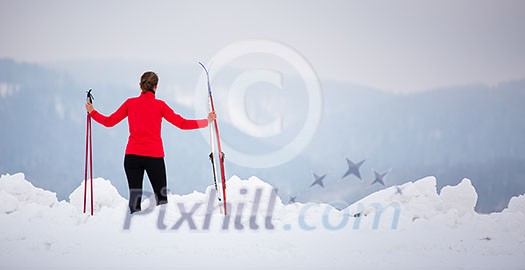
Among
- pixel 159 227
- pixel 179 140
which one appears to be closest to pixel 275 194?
pixel 179 140

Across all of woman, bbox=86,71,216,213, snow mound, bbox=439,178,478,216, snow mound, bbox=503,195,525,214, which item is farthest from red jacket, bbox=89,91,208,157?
snow mound, bbox=503,195,525,214

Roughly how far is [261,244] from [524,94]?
3057 mm

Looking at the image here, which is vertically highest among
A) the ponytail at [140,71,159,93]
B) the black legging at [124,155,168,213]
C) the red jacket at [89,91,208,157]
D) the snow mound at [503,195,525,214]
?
the ponytail at [140,71,159,93]

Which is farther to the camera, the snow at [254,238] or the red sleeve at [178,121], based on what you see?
the red sleeve at [178,121]

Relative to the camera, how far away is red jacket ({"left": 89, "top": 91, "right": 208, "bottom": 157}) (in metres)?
3.18

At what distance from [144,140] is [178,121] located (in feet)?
0.75

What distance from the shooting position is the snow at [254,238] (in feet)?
8.72

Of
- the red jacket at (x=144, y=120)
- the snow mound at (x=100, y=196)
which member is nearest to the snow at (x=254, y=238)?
the red jacket at (x=144, y=120)

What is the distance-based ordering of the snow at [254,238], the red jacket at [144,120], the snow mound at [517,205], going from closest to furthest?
the snow at [254,238] < the red jacket at [144,120] < the snow mound at [517,205]

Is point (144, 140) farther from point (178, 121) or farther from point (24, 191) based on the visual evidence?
point (24, 191)

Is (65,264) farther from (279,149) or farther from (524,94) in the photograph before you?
(524,94)

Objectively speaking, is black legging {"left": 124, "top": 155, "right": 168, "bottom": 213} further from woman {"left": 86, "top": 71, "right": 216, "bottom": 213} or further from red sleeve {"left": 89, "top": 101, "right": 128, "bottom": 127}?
red sleeve {"left": 89, "top": 101, "right": 128, "bottom": 127}

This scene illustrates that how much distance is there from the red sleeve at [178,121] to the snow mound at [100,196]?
102 centimetres

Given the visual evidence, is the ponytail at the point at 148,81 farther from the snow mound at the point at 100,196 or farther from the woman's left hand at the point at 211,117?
the snow mound at the point at 100,196
